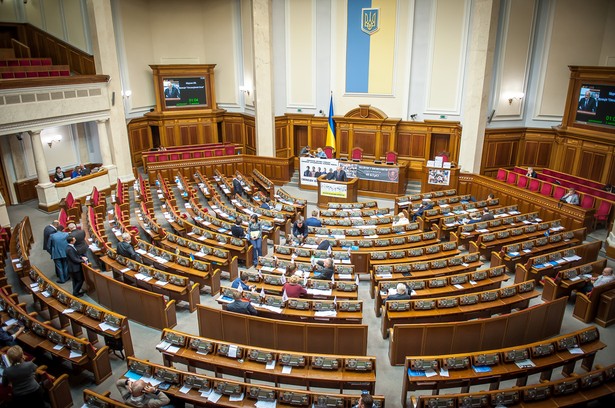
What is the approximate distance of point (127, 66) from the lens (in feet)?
69.8

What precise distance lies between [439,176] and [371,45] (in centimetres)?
752

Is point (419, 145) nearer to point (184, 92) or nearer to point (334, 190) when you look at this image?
point (334, 190)

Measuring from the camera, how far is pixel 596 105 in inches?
664

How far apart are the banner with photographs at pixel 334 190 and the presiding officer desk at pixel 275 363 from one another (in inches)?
404

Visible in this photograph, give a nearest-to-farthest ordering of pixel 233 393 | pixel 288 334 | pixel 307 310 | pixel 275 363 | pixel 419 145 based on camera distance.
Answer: pixel 233 393 → pixel 275 363 → pixel 288 334 → pixel 307 310 → pixel 419 145

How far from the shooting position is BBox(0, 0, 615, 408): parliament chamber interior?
22.6 ft

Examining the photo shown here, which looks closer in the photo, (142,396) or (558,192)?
(142,396)

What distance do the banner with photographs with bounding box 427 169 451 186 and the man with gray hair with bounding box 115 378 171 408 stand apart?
14199 mm

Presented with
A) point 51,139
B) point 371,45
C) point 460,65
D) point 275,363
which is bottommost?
point 275,363

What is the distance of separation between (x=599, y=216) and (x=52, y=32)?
2308cm

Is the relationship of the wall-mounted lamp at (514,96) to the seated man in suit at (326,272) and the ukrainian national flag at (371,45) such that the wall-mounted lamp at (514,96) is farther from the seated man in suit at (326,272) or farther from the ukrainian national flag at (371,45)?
the seated man in suit at (326,272)

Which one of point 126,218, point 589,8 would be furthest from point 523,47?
point 126,218

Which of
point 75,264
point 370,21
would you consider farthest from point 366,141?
point 75,264

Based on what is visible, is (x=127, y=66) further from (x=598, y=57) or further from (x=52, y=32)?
(x=598, y=57)
